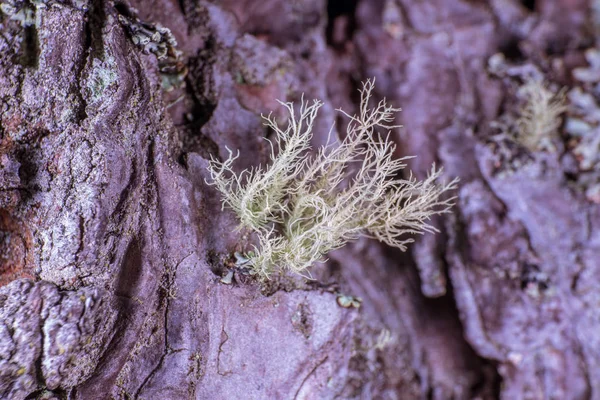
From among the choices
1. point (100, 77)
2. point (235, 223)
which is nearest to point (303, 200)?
point (235, 223)

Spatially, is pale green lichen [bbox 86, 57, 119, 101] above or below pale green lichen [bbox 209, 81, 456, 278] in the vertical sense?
above

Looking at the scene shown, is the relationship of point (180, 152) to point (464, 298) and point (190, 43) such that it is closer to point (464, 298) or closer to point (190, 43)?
point (190, 43)

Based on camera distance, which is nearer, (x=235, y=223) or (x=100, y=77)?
(x=100, y=77)

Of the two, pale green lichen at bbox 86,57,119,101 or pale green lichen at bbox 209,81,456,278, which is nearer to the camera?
pale green lichen at bbox 86,57,119,101

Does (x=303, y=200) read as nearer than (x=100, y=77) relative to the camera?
No

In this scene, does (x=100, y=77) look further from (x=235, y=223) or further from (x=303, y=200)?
(x=303, y=200)

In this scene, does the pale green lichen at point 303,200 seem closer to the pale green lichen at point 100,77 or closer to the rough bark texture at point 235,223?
the rough bark texture at point 235,223

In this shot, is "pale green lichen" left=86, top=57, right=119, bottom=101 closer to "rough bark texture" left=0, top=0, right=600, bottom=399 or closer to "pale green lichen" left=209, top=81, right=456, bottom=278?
"rough bark texture" left=0, top=0, right=600, bottom=399

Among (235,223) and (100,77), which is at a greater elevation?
(100,77)

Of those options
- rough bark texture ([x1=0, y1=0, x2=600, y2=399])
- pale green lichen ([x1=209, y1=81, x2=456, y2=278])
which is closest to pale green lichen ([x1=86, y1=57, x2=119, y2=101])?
rough bark texture ([x1=0, y1=0, x2=600, y2=399])
